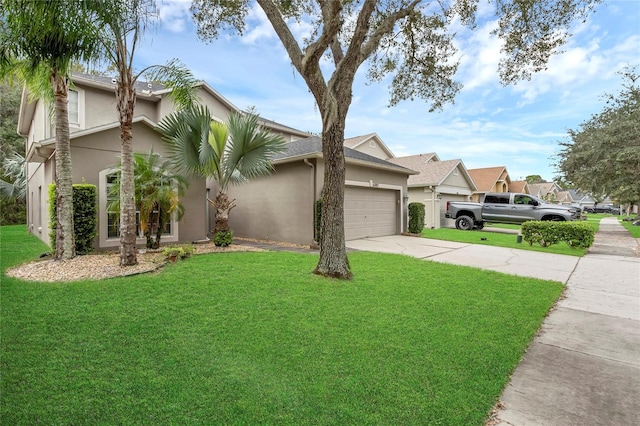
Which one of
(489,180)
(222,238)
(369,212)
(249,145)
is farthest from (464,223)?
(222,238)

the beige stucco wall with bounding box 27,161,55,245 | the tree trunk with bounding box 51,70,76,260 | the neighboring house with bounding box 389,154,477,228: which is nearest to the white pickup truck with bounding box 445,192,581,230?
the neighboring house with bounding box 389,154,477,228

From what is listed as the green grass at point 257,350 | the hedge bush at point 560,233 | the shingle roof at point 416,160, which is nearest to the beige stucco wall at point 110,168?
the green grass at point 257,350

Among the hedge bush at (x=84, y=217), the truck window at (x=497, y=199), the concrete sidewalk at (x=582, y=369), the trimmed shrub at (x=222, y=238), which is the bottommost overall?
the concrete sidewalk at (x=582, y=369)

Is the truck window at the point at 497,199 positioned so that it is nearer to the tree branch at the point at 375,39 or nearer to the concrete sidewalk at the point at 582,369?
the concrete sidewalk at the point at 582,369

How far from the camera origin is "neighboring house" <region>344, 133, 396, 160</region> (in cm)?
2164

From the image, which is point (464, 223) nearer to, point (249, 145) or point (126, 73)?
point (249, 145)

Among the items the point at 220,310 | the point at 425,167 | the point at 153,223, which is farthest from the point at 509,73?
the point at 425,167

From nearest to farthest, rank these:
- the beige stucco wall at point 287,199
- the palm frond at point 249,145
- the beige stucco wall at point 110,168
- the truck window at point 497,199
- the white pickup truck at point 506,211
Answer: the beige stucco wall at point 110,168
the palm frond at point 249,145
the beige stucco wall at point 287,199
the white pickup truck at point 506,211
the truck window at point 497,199

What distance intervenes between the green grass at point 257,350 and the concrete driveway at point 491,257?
6.25 feet

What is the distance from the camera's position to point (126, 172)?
243 inches

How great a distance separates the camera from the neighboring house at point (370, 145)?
21641 mm

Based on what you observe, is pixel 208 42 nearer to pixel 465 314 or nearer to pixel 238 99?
pixel 465 314

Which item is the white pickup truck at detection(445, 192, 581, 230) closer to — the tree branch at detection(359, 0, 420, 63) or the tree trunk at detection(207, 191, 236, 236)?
the tree branch at detection(359, 0, 420, 63)

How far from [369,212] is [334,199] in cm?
728
